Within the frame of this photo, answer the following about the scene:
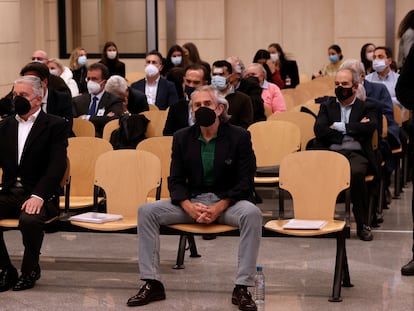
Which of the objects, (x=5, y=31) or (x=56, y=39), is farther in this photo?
(x=56, y=39)

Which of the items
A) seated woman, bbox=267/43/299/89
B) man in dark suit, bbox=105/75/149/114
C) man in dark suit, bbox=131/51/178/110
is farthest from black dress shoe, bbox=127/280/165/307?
seated woman, bbox=267/43/299/89

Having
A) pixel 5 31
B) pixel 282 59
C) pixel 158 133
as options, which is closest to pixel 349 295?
pixel 158 133

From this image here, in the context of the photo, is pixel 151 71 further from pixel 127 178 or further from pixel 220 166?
pixel 220 166

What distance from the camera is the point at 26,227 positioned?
615 cm

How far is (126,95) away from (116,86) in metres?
0.15

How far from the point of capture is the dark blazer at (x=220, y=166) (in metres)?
6.10

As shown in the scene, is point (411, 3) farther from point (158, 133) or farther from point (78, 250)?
point (78, 250)

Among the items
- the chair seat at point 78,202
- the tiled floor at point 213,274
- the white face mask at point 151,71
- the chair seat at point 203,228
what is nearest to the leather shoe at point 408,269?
the tiled floor at point 213,274

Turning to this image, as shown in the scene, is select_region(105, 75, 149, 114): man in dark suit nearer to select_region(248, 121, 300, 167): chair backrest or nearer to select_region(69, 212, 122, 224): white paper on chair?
select_region(248, 121, 300, 167): chair backrest

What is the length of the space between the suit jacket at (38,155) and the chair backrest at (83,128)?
2058 millimetres

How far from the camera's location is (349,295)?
604 cm

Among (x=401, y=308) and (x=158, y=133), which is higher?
(x=158, y=133)

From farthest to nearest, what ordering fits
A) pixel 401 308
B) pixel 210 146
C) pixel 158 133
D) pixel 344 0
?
1. pixel 344 0
2. pixel 158 133
3. pixel 210 146
4. pixel 401 308

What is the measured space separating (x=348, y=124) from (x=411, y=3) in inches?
300
